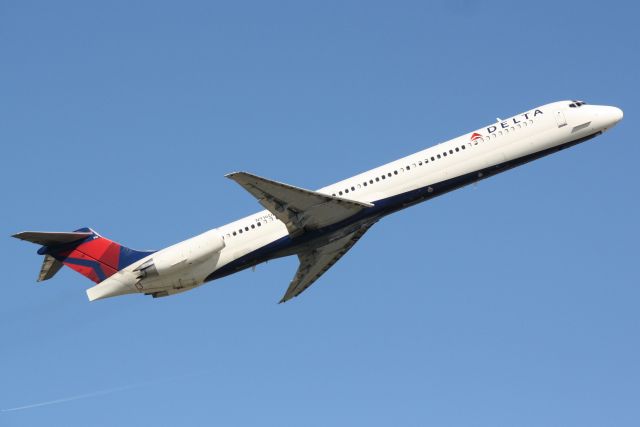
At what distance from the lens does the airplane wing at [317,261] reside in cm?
4331

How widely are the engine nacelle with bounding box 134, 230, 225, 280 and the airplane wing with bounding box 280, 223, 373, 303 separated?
5328 millimetres

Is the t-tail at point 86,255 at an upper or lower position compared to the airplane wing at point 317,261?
upper

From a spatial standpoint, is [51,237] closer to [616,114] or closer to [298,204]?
[298,204]

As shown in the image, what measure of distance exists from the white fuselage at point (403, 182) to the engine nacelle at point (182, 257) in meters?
0.33

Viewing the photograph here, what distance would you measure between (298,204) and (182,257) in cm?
611

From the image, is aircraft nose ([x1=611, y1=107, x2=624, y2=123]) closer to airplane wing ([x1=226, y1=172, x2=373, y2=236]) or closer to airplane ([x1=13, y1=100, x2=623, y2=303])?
airplane ([x1=13, y1=100, x2=623, y2=303])

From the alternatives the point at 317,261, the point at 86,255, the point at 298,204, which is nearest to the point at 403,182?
the point at 298,204

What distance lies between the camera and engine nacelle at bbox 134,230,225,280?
39406 millimetres

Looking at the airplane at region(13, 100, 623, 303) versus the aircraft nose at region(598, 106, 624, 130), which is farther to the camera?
the aircraft nose at region(598, 106, 624, 130)

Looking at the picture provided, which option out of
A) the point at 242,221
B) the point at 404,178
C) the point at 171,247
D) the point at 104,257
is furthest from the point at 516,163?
Result: the point at 104,257

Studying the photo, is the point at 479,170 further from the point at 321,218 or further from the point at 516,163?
the point at 321,218

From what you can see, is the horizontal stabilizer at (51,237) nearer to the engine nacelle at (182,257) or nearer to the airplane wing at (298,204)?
the engine nacelle at (182,257)

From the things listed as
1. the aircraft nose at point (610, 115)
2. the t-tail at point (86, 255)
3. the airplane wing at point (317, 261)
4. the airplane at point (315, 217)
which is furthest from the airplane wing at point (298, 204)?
the aircraft nose at point (610, 115)

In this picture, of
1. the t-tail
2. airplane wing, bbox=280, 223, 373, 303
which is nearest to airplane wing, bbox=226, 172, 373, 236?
airplane wing, bbox=280, 223, 373, 303
